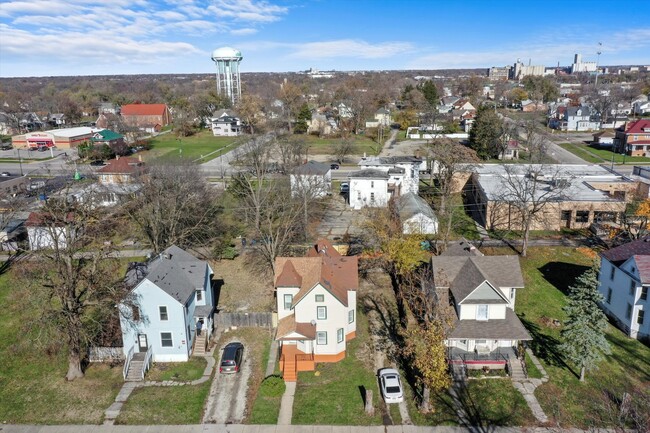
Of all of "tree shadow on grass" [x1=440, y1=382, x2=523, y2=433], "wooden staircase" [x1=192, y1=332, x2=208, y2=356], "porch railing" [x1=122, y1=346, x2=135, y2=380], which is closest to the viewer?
"tree shadow on grass" [x1=440, y1=382, x2=523, y2=433]

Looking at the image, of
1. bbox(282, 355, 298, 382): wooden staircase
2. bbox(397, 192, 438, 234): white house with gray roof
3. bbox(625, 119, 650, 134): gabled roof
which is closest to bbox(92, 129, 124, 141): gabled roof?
bbox(397, 192, 438, 234): white house with gray roof

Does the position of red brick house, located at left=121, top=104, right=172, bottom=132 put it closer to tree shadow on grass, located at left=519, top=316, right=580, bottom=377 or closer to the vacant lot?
the vacant lot

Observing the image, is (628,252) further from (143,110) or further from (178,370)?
(143,110)

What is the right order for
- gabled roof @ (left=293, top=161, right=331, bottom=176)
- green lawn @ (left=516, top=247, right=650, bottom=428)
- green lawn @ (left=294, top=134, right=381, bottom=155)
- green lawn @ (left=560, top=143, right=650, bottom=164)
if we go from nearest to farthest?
green lawn @ (left=516, top=247, right=650, bottom=428)
gabled roof @ (left=293, top=161, right=331, bottom=176)
green lawn @ (left=560, top=143, right=650, bottom=164)
green lawn @ (left=294, top=134, right=381, bottom=155)

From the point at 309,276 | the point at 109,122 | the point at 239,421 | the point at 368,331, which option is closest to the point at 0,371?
the point at 239,421

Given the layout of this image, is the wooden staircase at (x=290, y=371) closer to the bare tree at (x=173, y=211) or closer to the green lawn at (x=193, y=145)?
the bare tree at (x=173, y=211)

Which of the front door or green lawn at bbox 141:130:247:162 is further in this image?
green lawn at bbox 141:130:247:162
